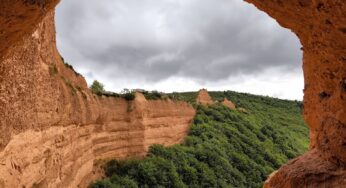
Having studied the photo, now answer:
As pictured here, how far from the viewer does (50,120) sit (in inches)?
438

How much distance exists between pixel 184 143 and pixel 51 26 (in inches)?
747

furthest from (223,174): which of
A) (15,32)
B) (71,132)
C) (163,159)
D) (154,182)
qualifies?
(15,32)

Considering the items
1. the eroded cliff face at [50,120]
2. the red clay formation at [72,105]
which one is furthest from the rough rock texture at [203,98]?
the red clay formation at [72,105]

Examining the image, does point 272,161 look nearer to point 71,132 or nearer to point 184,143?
point 184,143

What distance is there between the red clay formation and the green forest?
1979mm

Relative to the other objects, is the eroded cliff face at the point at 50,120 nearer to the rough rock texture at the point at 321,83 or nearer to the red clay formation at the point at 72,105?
the red clay formation at the point at 72,105

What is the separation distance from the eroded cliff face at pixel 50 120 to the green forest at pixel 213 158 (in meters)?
1.26

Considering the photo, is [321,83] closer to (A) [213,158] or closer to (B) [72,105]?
(B) [72,105]

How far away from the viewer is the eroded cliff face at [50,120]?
24.6 ft

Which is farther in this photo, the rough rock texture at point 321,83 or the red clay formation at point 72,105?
the red clay formation at point 72,105

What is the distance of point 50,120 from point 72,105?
111 inches

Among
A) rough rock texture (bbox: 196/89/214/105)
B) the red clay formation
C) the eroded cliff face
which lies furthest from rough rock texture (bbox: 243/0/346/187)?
rough rock texture (bbox: 196/89/214/105)

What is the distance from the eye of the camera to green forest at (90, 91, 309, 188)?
2025 centimetres

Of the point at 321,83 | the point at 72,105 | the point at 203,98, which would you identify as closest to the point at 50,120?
the point at 72,105
